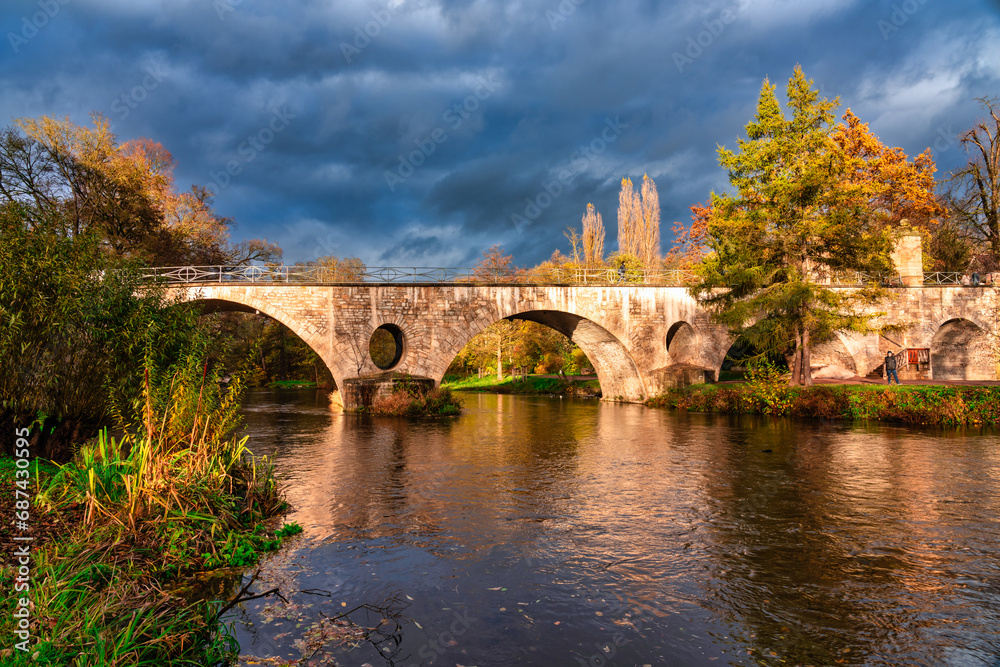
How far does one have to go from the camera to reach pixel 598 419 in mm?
23484

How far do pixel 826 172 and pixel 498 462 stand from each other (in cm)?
1704

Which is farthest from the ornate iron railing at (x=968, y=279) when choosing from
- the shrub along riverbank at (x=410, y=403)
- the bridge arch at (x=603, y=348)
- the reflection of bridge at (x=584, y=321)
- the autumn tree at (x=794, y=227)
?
the shrub along riverbank at (x=410, y=403)

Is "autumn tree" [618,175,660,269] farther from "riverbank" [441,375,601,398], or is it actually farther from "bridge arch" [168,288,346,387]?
"bridge arch" [168,288,346,387]

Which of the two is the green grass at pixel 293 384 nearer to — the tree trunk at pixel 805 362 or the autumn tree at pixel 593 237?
the autumn tree at pixel 593 237

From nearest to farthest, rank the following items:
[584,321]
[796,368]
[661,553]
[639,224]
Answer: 1. [661,553]
2. [796,368]
3. [584,321]
4. [639,224]

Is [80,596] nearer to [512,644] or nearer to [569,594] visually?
[512,644]

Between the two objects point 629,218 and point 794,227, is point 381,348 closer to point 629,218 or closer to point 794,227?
point 629,218

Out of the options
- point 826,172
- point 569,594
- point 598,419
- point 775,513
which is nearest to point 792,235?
point 826,172

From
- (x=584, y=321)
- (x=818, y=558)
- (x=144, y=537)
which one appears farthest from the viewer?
(x=584, y=321)

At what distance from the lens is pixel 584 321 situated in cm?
2955

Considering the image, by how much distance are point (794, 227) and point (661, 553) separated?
63.6 feet

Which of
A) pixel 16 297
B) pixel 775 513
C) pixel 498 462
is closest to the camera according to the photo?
pixel 16 297

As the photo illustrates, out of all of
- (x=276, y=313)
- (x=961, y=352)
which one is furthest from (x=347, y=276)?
(x=961, y=352)

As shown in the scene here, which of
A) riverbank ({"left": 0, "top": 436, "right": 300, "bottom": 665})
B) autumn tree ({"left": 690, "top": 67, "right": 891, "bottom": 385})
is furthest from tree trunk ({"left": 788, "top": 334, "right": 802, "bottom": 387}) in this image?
riverbank ({"left": 0, "top": 436, "right": 300, "bottom": 665})
